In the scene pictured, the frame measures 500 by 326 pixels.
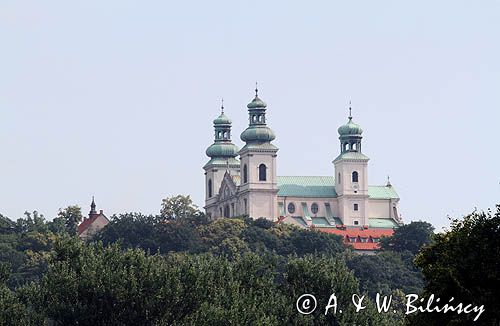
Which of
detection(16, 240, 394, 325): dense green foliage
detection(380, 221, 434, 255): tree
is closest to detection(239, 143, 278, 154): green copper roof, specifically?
detection(380, 221, 434, 255): tree

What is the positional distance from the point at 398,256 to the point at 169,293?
9395cm

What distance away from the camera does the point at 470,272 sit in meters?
52.6

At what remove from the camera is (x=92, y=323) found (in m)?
74.8

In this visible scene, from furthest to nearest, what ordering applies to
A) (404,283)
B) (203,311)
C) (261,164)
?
(261,164) < (404,283) < (203,311)

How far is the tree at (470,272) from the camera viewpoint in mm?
51906

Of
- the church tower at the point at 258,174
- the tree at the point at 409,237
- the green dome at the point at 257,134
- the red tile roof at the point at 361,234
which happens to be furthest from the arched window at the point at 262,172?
the tree at the point at 409,237

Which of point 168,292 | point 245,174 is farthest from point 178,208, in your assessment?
point 168,292

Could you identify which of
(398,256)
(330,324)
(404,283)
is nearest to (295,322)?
(330,324)

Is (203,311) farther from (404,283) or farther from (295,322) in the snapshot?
(404,283)

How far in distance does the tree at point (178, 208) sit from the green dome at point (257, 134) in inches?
324

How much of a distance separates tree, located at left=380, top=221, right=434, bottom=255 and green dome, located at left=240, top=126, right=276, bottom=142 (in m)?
21.0

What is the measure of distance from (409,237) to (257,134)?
2336 centimetres

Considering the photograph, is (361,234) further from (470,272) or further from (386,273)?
(470,272)

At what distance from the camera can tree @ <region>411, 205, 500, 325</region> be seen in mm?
51906
